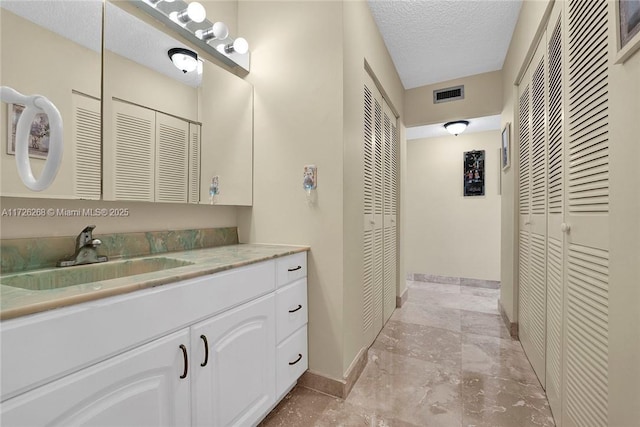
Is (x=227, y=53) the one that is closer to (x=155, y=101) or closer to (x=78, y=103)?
(x=155, y=101)

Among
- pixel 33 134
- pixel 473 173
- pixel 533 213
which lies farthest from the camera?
pixel 473 173

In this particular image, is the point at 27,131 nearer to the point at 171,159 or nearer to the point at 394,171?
the point at 171,159

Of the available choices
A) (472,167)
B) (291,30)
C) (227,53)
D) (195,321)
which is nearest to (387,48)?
(291,30)

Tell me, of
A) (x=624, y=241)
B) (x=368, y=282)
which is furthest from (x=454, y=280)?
(x=624, y=241)

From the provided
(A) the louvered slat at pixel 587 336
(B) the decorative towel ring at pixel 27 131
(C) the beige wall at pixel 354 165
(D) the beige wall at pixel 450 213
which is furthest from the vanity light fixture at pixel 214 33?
(D) the beige wall at pixel 450 213

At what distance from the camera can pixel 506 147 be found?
2.64 meters

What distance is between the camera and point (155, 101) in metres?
1.44

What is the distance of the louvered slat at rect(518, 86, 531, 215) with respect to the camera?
206 cm

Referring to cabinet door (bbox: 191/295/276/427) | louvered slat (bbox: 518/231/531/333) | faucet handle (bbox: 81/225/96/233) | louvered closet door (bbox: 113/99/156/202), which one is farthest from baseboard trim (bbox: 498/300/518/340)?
faucet handle (bbox: 81/225/96/233)

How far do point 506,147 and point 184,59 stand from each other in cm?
274

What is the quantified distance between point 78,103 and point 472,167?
4.36 m

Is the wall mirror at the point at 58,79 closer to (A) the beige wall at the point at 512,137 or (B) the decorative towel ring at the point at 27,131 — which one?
(B) the decorative towel ring at the point at 27,131

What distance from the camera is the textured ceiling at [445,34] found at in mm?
2057

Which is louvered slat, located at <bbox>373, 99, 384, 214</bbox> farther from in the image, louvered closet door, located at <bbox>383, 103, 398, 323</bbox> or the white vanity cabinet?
the white vanity cabinet
